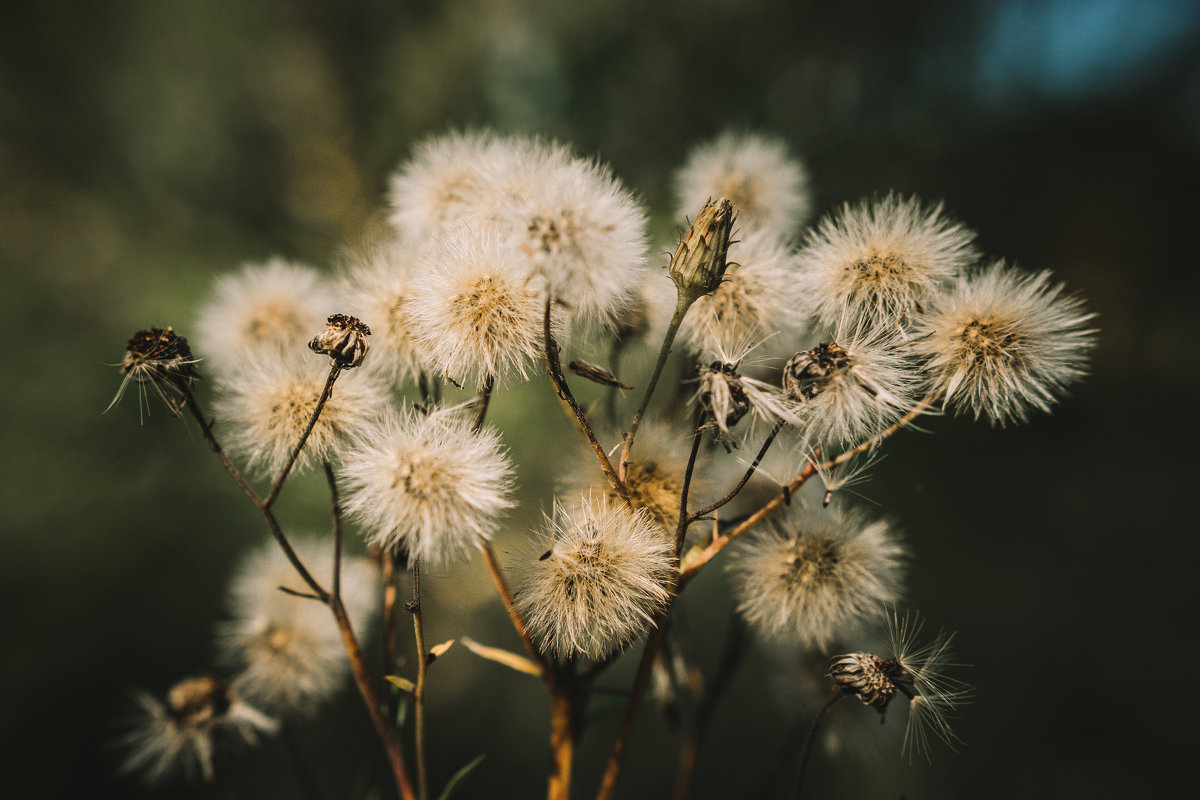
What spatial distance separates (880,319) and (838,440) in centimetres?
13

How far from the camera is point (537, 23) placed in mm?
1594

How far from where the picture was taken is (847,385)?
44 centimetres

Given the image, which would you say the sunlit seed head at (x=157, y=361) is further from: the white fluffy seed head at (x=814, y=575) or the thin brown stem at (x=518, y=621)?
the white fluffy seed head at (x=814, y=575)

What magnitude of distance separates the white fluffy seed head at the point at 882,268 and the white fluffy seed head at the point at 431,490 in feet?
1.13

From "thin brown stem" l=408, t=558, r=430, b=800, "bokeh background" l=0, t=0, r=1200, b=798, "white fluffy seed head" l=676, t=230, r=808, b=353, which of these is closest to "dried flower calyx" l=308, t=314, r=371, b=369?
"thin brown stem" l=408, t=558, r=430, b=800

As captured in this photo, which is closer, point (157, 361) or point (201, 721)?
point (157, 361)

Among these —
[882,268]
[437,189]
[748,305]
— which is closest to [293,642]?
[437,189]

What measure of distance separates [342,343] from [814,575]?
49 centimetres

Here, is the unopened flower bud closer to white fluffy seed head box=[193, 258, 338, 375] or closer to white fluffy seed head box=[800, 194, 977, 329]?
white fluffy seed head box=[800, 194, 977, 329]

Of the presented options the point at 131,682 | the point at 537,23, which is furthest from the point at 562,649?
the point at 537,23

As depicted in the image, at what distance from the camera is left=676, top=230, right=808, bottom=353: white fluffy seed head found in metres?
0.55

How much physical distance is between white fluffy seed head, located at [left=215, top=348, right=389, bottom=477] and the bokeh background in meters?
0.76

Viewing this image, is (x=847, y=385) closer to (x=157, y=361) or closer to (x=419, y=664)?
(x=419, y=664)

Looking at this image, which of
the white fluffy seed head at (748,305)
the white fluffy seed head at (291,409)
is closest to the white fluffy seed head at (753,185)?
the white fluffy seed head at (748,305)
